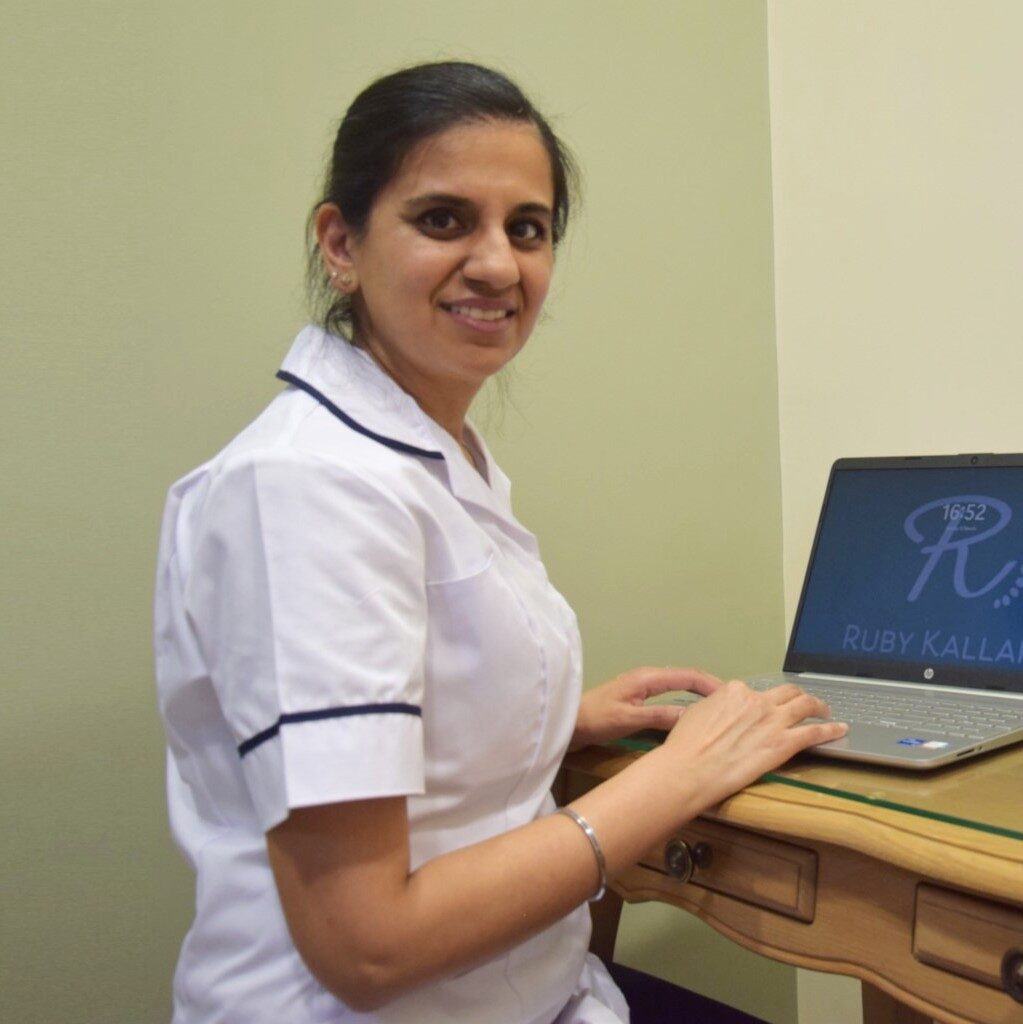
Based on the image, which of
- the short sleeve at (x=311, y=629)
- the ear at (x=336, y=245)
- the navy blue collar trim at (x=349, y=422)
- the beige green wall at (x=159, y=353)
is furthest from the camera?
the beige green wall at (x=159, y=353)

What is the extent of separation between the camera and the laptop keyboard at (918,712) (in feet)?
2.64

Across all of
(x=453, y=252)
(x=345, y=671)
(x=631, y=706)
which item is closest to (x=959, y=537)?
Answer: (x=631, y=706)

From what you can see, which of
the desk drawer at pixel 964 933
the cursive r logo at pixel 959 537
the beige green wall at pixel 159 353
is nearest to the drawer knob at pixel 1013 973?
the desk drawer at pixel 964 933

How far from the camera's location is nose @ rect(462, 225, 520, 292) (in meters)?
0.78

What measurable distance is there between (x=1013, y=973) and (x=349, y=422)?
54 cm

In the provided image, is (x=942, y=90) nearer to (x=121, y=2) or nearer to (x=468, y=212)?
(x=468, y=212)

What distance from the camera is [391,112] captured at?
2.57 feet

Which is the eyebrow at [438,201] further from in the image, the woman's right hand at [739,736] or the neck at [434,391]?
the woman's right hand at [739,736]

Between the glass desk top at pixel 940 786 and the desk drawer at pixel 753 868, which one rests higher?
the glass desk top at pixel 940 786

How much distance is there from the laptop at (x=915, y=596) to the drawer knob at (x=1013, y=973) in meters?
0.25

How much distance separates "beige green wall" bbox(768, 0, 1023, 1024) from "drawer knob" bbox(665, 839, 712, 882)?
0.76 meters

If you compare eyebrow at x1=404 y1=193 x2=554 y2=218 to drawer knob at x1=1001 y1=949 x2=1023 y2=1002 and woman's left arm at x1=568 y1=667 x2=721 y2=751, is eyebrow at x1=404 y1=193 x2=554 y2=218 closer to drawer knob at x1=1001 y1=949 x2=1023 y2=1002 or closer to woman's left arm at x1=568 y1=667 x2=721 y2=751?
woman's left arm at x1=568 y1=667 x2=721 y2=751

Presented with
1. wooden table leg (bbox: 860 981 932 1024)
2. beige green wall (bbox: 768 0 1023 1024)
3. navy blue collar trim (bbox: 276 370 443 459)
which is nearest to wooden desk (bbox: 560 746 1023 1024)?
navy blue collar trim (bbox: 276 370 443 459)

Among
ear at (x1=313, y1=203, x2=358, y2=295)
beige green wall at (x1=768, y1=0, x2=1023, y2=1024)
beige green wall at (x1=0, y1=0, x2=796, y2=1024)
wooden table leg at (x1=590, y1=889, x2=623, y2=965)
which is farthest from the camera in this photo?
beige green wall at (x1=768, y1=0, x2=1023, y2=1024)
